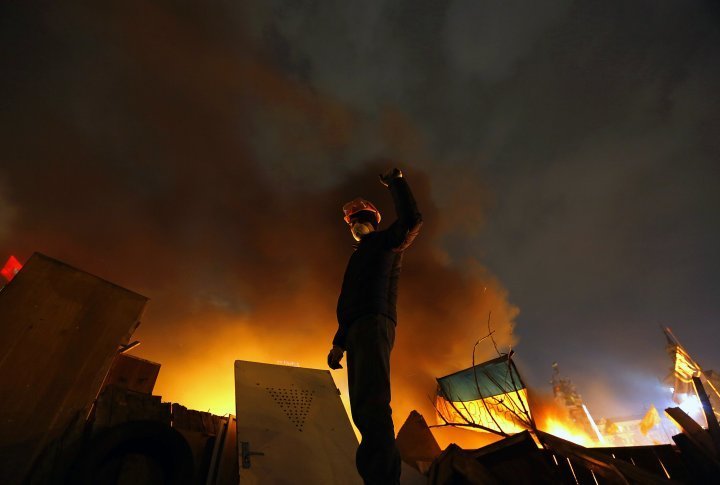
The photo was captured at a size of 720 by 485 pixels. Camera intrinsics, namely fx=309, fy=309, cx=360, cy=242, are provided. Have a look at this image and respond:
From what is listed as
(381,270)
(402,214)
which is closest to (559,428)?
(381,270)

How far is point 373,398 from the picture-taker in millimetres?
2182

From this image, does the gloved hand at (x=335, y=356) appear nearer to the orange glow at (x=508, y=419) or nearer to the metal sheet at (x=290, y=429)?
the metal sheet at (x=290, y=429)

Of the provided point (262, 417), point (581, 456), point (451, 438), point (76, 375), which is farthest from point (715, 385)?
point (76, 375)

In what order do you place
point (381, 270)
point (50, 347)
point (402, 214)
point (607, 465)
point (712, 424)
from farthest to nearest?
point (50, 347), point (381, 270), point (402, 214), point (712, 424), point (607, 465)

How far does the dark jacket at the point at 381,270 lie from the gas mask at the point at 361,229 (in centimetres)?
43

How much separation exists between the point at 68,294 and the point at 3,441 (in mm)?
1427

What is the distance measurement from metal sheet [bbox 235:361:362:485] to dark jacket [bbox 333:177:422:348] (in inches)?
44.2

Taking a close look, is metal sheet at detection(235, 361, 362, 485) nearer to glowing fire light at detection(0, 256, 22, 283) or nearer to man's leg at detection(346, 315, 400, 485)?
man's leg at detection(346, 315, 400, 485)

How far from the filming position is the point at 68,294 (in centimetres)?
345


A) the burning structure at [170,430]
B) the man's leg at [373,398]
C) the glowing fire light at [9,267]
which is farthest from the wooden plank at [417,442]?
the glowing fire light at [9,267]

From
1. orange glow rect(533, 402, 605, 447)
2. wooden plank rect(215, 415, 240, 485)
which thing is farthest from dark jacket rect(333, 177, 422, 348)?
orange glow rect(533, 402, 605, 447)

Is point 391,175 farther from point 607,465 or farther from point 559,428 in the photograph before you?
point 559,428

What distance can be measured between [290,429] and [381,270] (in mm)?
1906

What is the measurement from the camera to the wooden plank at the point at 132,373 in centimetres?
439
